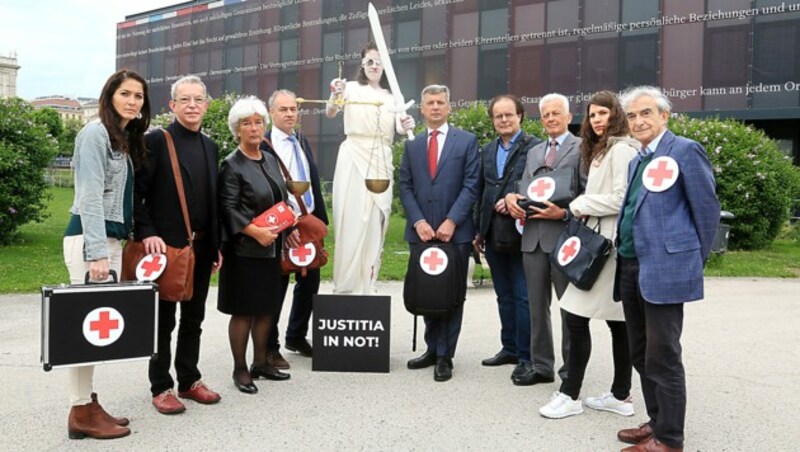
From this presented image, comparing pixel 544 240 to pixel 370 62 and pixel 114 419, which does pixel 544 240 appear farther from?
pixel 114 419

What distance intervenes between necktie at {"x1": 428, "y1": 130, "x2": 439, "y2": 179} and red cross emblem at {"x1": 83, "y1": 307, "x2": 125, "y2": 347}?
2725mm

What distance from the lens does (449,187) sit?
5.50 m

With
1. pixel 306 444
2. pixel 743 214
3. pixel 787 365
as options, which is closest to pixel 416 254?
pixel 306 444

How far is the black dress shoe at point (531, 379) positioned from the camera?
5.14 m

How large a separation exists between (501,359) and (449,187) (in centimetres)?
153

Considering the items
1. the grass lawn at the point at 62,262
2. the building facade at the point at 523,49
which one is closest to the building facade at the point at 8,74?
the building facade at the point at 523,49

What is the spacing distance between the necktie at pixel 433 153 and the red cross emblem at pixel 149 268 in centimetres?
235

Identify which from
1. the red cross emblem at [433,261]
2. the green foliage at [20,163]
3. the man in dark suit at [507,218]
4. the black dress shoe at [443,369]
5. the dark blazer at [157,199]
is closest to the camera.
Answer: the dark blazer at [157,199]

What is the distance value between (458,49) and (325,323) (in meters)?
23.3

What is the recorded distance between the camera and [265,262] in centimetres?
489

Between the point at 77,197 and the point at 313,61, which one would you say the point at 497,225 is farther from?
the point at 313,61

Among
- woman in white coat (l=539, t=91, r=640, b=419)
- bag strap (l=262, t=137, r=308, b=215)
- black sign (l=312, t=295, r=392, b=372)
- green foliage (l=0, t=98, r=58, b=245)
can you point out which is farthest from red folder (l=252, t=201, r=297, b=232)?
green foliage (l=0, t=98, r=58, b=245)

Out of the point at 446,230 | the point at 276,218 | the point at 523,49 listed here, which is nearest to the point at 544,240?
the point at 446,230

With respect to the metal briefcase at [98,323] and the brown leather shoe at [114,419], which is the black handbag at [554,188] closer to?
the metal briefcase at [98,323]
